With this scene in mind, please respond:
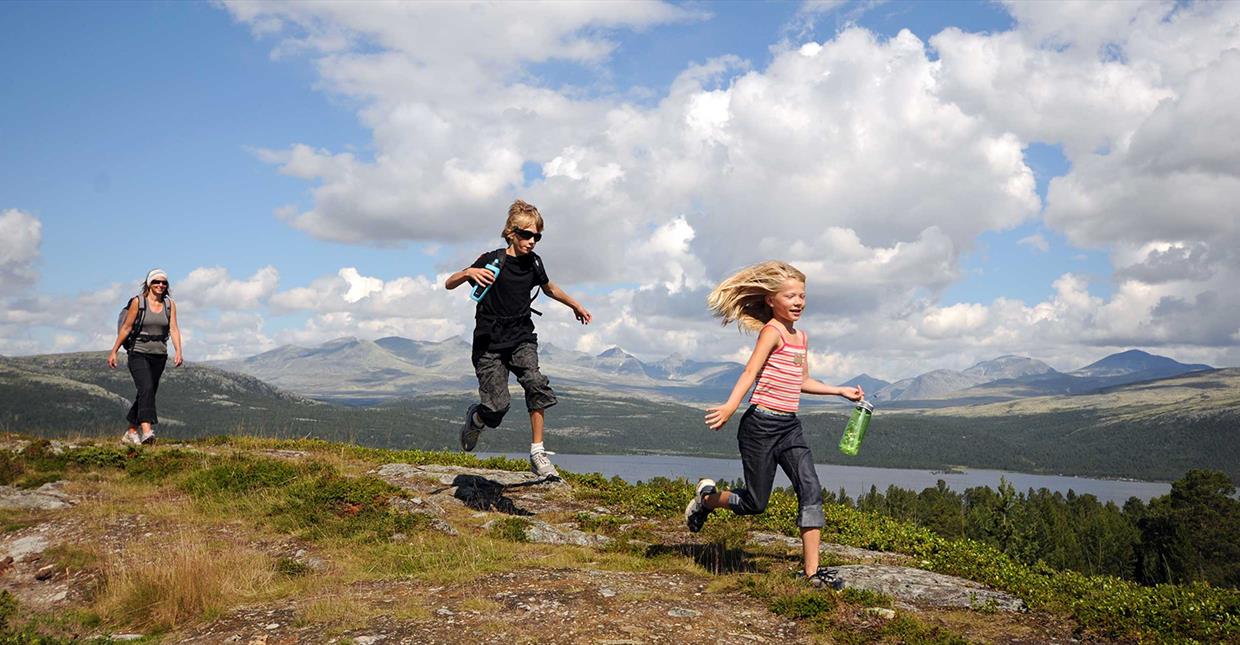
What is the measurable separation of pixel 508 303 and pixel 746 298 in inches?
141

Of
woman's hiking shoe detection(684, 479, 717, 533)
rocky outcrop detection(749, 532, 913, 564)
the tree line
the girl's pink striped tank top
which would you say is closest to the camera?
the girl's pink striped tank top

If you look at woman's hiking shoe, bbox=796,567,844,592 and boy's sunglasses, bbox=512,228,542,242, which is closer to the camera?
woman's hiking shoe, bbox=796,567,844,592

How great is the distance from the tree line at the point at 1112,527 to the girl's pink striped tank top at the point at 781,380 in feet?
133

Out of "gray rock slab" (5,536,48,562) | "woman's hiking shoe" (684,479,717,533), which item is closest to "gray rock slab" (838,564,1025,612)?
"woman's hiking shoe" (684,479,717,533)

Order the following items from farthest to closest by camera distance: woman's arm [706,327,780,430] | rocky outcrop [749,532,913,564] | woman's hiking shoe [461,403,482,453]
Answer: woman's hiking shoe [461,403,482,453] < rocky outcrop [749,532,913,564] < woman's arm [706,327,780,430]

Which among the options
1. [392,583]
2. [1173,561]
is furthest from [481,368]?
[1173,561]

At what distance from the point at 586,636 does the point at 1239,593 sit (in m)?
7.13

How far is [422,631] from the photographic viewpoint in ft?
20.0

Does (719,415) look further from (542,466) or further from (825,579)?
(542,466)

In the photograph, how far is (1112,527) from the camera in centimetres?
10356

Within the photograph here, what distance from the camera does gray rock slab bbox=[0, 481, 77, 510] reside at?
37.6 ft

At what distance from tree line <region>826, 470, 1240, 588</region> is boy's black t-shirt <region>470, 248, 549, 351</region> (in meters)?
39.7

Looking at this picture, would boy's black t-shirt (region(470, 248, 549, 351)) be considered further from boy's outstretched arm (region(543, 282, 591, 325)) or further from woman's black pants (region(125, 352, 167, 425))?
woman's black pants (region(125, 352, 167, 425))

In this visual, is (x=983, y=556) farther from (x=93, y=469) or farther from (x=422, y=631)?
(x=93, y=469)
